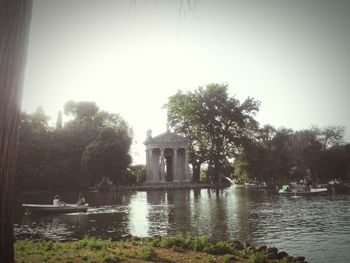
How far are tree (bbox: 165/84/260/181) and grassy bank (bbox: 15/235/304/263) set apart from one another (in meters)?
71.2

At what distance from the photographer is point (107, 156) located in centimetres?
7356

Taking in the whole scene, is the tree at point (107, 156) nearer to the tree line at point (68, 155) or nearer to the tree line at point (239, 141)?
the tree line at point (68, 155)

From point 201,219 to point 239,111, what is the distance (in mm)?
62638

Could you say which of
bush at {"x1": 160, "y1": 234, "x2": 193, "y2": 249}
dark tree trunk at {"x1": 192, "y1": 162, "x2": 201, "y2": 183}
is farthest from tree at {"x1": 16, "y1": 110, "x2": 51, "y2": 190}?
bush at {"x1": 160, "y1": 234, "x2": 193, "y2": 249}

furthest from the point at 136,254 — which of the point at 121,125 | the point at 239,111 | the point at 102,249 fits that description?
the point at 121,125

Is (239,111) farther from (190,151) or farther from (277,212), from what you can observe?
(277,212)

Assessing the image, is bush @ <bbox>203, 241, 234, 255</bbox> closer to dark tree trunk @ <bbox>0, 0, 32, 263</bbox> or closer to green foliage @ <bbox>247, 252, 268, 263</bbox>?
green foliage @ <bbox>247, 252, 268, 263</bbox>

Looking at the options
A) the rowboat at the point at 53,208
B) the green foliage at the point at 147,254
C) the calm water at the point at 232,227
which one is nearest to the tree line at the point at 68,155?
the rowboat at the point at 53,208

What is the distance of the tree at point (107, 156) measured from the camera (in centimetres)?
7309

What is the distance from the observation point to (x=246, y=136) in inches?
3410

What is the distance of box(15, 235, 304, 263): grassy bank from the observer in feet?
36.1

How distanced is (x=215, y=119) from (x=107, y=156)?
89.7 feet

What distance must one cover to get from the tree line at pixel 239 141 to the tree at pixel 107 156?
18062 mm

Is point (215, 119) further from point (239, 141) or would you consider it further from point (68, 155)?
point (68, 155)
